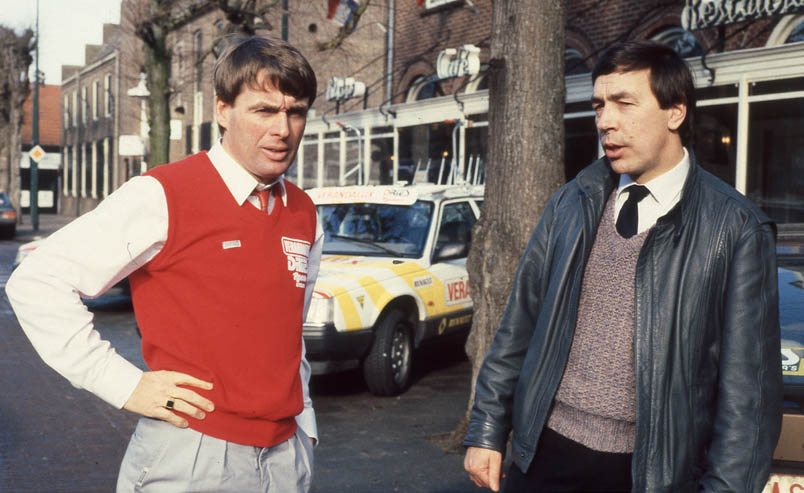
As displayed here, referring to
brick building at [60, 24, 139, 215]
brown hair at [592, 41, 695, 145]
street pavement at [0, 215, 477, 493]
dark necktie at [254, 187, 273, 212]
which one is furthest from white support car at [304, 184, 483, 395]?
brick building at [60, 24, 139, 215]

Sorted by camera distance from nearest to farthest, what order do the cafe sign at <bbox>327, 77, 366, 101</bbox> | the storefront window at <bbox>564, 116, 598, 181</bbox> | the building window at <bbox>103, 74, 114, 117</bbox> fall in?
the storefront window at <bbox>564, 116, 598, 181</bbox>, the cafe sign at <bbox>327, 77, 366, 101</bbox>, the building window at <bbox>103, 74, 114, 117</bbox>

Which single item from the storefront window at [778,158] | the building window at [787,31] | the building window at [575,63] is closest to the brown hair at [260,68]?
the storefront window at [778,158]

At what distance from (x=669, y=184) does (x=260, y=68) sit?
1.12m

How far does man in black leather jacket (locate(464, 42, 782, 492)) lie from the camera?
2.17 m

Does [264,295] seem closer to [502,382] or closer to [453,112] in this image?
[502,382]

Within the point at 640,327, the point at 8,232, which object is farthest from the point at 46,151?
the point at 640,327

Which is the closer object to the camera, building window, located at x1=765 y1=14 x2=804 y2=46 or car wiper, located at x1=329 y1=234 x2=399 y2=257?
car wiper, located at x1=329 y1=234 x2=399 y2=257

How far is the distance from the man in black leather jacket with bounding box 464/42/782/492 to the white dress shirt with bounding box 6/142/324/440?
1.04 m

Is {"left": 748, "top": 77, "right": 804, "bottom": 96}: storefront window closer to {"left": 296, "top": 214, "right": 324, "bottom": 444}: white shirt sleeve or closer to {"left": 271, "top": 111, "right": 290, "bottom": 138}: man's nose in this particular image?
{"left": 296, "top": 214, "right": 324, "bottom": 444}: white shirt sleeve

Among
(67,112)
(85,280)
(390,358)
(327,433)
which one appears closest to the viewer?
(85,280)

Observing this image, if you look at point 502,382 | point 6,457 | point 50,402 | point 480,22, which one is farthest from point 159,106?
point 502,382

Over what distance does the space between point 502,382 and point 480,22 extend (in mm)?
15039

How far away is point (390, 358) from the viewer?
7477 millimetres

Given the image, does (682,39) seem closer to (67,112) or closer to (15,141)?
(15,141)
